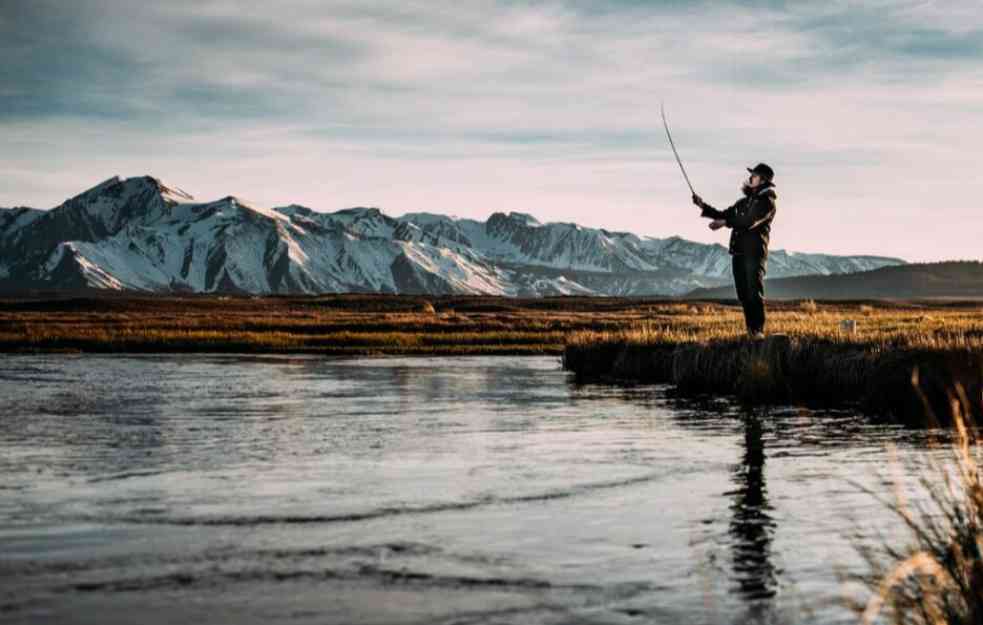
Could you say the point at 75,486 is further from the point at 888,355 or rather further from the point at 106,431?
the point at 888,355

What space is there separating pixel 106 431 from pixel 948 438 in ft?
43.2

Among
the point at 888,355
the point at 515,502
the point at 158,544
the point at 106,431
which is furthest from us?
the point at 888,355

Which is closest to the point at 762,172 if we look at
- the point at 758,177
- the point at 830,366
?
the point at 758,177

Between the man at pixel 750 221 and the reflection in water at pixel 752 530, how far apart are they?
310 inches

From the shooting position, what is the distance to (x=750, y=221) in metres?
23.7

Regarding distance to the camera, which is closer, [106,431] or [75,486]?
[75,486]

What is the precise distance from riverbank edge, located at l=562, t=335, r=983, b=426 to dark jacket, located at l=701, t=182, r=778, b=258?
10.7 feet

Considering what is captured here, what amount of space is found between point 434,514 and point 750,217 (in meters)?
13.6

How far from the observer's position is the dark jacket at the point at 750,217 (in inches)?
931

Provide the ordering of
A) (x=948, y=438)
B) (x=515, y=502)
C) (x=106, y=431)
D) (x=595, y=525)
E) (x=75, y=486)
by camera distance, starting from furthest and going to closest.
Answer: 1. (x=106, y=431)
2. (x=948, y=438)
3. (x=75, y=486)
4. (x=515, y=502)
5. (x=595, y=525)

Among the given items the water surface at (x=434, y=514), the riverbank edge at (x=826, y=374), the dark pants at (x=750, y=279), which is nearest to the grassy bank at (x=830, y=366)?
the riverbank edge at (x=826, y=374)

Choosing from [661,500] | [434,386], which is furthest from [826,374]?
[661,500]

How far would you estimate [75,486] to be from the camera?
534 inches

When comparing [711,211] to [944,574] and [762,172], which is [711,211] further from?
[944,574]
